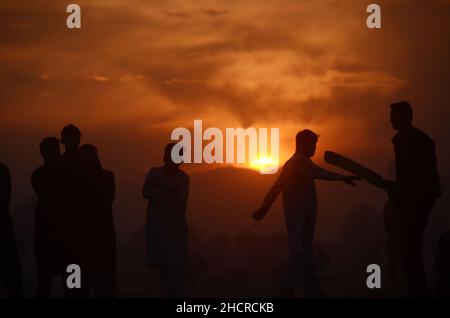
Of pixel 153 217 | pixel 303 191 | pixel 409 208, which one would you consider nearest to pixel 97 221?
pixel 153 217

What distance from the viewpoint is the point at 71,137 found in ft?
47.0

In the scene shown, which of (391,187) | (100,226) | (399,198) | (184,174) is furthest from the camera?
(184,174)

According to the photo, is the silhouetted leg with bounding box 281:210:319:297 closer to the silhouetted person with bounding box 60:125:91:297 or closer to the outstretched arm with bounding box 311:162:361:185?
the outstretched arm with bounding box 311:162:361:185

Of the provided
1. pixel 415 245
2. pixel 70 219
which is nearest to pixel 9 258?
pixel 70 219

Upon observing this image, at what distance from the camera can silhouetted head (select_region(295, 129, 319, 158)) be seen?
50.8 feet

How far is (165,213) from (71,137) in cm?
230

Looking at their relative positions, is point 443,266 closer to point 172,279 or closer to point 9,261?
point 172,279

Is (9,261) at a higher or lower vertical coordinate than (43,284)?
higher

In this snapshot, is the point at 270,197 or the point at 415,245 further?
the point at 270,197

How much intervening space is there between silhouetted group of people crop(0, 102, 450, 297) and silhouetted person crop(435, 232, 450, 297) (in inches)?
0.6

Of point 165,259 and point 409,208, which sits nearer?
point 409,208
